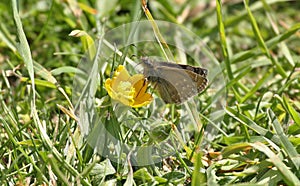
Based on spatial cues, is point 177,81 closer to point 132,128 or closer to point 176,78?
point 176,78

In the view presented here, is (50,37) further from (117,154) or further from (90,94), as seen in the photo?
(117,154)

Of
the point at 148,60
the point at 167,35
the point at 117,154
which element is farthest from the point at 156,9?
the point at 117,154

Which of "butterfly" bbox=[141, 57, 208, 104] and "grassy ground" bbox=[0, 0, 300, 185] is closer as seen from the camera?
"grassy ground" bbox=[0, 0, 300, 185]

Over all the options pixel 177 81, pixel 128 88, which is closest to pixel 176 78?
pixel 177 81

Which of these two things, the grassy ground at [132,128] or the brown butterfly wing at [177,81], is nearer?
the grassy ground at [132,128]

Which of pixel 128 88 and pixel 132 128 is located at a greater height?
pixel 128 88
